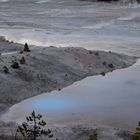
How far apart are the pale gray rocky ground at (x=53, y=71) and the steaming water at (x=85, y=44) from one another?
61cm

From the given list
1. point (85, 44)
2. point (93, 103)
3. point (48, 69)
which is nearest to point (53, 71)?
point (48, 69)

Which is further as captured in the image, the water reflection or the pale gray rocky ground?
the pale gray rocky ground

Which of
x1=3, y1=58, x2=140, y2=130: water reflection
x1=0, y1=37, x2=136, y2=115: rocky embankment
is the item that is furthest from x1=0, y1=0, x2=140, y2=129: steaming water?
x1=0, y1=37, x2=136, y2=115: rocky embankment

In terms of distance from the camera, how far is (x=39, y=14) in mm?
56719

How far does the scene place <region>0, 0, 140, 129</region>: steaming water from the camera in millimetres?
17984

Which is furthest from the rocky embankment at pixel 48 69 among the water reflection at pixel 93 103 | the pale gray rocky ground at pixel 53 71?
the water reflection at pixel 93 103

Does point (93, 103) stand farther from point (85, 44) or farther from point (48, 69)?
point (85, 44)

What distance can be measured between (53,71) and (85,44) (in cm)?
1166

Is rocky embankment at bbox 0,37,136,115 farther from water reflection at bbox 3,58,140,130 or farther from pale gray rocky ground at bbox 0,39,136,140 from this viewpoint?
water reflection at bbox 3,58,140,130

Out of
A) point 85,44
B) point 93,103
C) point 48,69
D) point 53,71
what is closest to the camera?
point 93,103

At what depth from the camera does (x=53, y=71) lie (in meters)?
23.0

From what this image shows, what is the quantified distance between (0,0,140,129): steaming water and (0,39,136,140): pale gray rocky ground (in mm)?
609

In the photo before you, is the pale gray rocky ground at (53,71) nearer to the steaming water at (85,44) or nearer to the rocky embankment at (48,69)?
the rocky embankment at (48,69)

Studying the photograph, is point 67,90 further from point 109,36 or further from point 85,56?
point 109,36
